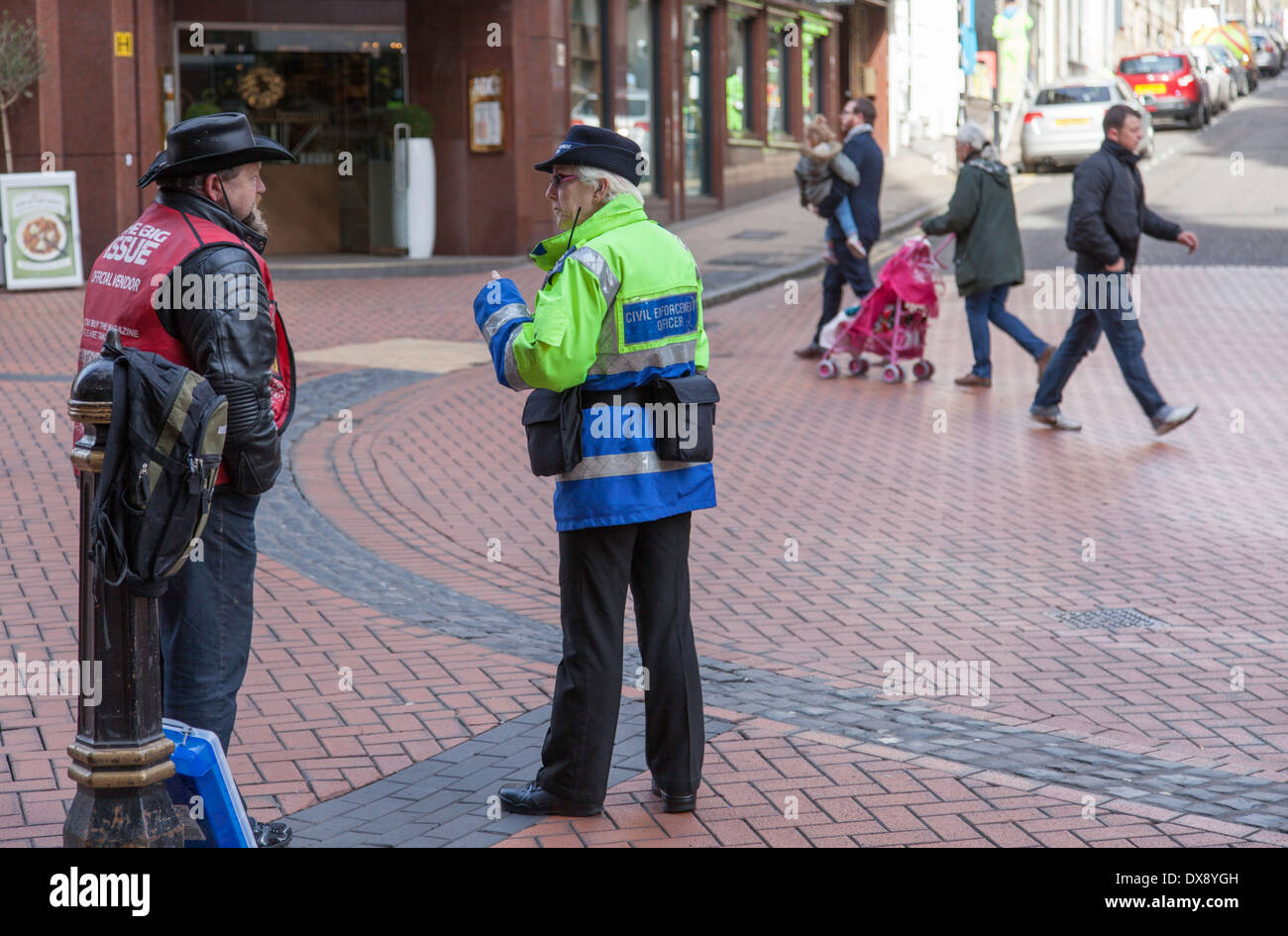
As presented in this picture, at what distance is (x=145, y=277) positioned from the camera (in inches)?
148

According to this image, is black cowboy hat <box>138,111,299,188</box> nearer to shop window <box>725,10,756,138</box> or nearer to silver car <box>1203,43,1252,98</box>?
shop window <box>725,10,756,138</box>

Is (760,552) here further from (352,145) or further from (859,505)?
(352,145)

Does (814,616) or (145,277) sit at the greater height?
(145,277)

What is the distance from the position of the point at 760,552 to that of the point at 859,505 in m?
1.13

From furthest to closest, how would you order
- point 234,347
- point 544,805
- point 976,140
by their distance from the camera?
point 976,140 → point 544,805 → point 234,347

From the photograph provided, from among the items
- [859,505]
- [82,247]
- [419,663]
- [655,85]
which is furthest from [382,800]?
[655,85]

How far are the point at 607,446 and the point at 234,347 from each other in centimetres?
104

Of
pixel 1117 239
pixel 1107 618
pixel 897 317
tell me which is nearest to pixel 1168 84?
pixel 897 317

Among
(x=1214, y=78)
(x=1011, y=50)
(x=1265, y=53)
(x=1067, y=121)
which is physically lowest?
(x=1067, y=121)

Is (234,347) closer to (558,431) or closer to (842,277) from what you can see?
(558,431)

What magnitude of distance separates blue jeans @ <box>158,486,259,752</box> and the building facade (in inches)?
567

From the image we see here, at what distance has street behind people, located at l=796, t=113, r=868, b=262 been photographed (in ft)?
41.1

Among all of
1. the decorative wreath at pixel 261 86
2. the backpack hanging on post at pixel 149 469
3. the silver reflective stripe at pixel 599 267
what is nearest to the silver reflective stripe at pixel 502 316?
the silver reflective stripe at pixel 599 267

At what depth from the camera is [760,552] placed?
299 inches
